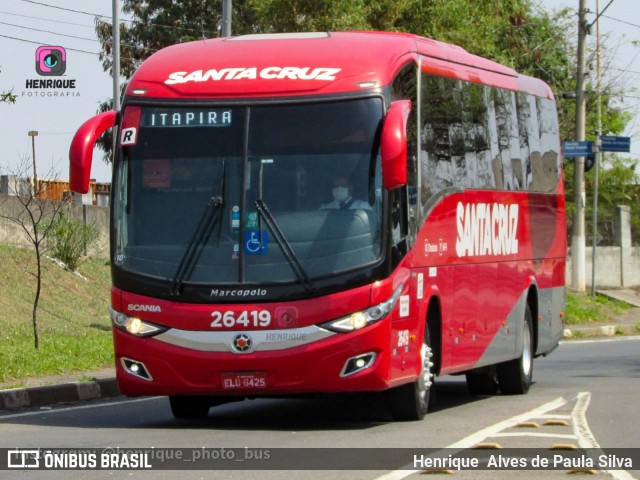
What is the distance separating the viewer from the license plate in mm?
12055

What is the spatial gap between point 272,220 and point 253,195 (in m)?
0.29

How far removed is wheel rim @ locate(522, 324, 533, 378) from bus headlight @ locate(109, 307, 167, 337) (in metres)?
6.57

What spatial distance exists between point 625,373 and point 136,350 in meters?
10.0

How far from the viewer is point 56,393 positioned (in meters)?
15.8

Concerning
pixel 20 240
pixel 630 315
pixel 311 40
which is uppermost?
pixel 311 40

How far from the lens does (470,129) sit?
50.6ft

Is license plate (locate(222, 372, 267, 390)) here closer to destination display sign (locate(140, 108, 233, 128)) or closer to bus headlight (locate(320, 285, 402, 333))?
bus headlight (locate(320, 285, 402, 333))

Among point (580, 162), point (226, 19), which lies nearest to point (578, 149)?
point (580, 162)

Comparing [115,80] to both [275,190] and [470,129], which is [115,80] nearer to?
[470,129]

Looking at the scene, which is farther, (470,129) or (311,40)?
(470,129)

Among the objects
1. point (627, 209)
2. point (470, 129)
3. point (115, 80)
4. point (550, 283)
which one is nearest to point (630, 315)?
point (627, 209)

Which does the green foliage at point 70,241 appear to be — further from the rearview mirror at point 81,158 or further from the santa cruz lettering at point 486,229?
→ the rearview mirror at point 81,158

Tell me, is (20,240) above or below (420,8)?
below

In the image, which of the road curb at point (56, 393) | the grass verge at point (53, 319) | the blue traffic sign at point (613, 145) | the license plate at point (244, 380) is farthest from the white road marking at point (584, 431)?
the blue traffic sign at point (613, 145)
